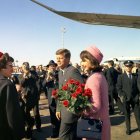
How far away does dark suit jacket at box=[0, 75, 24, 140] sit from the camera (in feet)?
10.1

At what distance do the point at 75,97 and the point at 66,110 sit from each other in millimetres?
1271

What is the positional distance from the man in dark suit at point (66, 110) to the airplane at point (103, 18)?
66 cm

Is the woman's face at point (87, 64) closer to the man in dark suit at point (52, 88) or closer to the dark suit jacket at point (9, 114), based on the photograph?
the dark suit jacket at point (9, 114)

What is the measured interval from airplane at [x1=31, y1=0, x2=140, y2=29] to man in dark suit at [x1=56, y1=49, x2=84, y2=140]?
0.66m

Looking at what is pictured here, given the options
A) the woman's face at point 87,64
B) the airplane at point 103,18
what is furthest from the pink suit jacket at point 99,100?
the airplane at point 103,18

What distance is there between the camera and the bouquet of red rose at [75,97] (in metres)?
3.55

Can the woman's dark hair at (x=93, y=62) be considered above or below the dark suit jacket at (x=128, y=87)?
above

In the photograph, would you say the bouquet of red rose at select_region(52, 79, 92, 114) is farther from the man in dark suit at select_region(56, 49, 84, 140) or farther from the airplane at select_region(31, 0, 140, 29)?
the airplane at select_region(31, 0, 140, 29)

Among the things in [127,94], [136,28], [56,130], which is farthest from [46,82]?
Answer: [136,28]

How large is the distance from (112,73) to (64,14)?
300 inches

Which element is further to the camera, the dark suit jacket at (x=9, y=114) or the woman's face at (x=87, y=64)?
the woman's face at (x=87, y=64)

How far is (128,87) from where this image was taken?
29.0ft

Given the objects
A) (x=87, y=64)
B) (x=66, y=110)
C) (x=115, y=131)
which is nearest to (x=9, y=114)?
(x=87, y=64)

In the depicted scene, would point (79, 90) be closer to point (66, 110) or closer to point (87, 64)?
point (87, 64)
